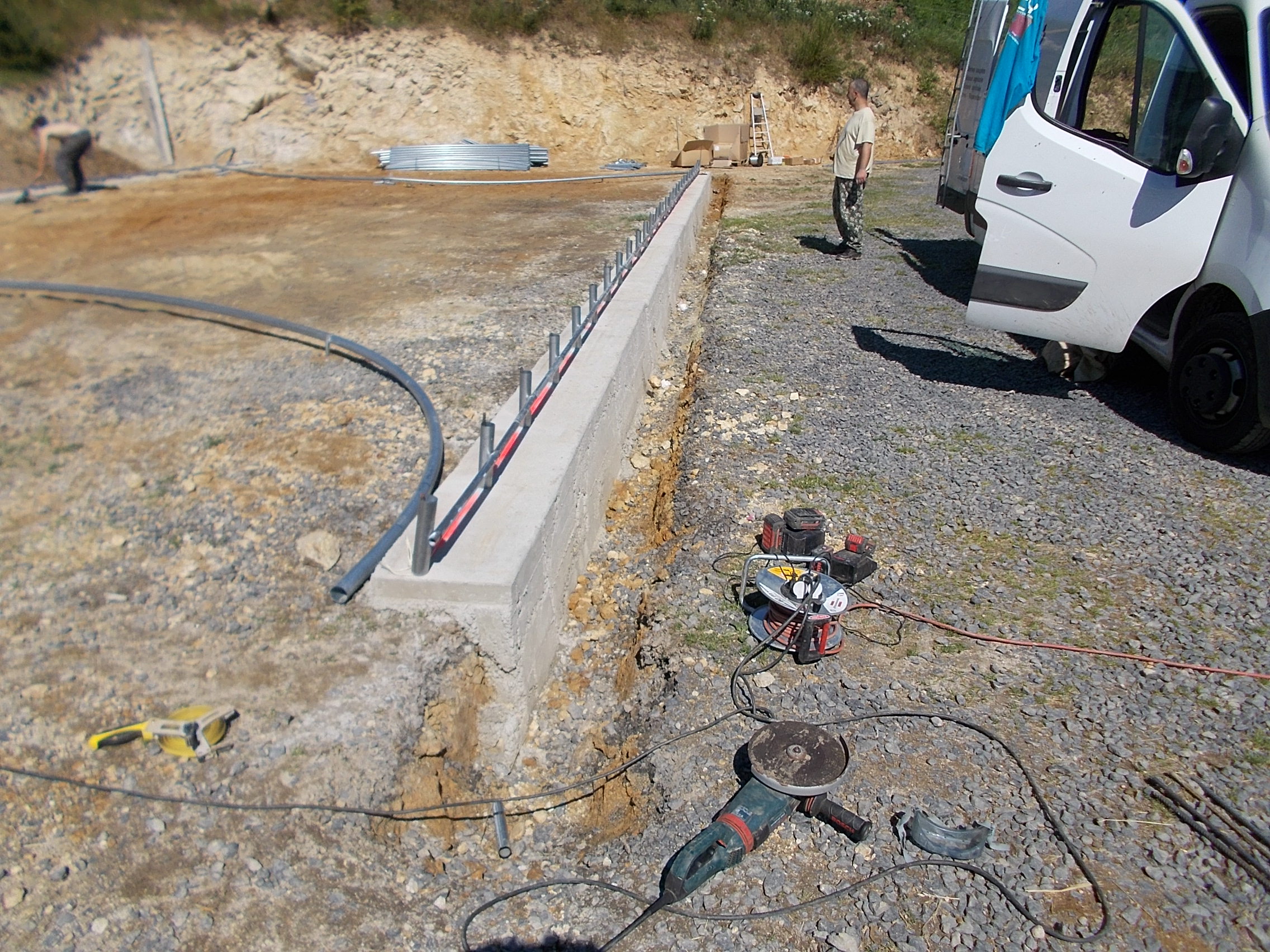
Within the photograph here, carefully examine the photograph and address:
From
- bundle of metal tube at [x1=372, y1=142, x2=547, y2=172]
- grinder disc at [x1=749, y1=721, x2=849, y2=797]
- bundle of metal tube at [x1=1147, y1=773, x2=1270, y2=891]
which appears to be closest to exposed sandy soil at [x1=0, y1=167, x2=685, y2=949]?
grinder disc at [x1=749, y1=721, x2=849, y2=797]

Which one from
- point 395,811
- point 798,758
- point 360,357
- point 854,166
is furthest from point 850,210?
point 395,811

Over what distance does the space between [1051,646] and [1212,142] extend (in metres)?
3.02

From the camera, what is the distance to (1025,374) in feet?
19.6

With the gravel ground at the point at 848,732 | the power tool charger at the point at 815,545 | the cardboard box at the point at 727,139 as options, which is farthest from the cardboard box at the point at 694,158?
the power tool charger at the point at 815,545

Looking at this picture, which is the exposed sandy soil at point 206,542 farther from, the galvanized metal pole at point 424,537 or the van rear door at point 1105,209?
the van rear door at point 1105,209

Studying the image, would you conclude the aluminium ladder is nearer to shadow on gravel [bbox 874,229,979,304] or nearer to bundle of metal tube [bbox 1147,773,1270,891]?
shadow on gravel [bbox 874,229,979,304]

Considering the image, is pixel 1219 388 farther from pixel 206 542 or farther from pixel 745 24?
pixel 745 24

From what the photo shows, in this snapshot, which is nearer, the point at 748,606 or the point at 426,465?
the point at 748,606

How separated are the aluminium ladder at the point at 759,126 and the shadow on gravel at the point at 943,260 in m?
8.85

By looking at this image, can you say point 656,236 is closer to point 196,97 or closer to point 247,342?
point 247,342

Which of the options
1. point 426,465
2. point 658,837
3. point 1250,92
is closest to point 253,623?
point 426,465

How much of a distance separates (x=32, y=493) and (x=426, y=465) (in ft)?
6.45

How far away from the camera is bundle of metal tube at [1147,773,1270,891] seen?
239cm

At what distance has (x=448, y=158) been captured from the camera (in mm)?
15336
